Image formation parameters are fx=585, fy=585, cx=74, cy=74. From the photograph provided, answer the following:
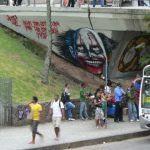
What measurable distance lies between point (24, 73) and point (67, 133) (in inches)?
266

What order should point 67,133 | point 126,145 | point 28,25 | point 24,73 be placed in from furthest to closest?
Answer: 1. point 28,25
2. point 24,73
3. point 67,133
4. point 126,145

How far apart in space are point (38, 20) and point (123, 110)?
7.95m

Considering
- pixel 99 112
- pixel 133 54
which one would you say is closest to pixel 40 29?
pixel 133 54

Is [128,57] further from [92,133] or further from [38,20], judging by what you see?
[92,133]

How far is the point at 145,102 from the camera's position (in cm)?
2181

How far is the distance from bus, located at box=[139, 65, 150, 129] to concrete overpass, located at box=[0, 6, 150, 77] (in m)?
5.80

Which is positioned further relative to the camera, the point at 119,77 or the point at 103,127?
the point at 119,77

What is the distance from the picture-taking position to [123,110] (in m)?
27.9

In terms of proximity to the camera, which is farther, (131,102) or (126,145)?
(131,102)

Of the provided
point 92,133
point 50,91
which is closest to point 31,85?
point 50,91

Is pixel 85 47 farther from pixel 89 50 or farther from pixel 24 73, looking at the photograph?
pixel 24 73

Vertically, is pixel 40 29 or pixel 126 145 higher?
pixel 40 29

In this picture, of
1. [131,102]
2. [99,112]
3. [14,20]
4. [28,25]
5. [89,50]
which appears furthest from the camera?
[14,20]

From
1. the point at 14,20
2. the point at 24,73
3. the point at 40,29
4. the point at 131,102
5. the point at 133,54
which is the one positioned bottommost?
the point at 131,102
